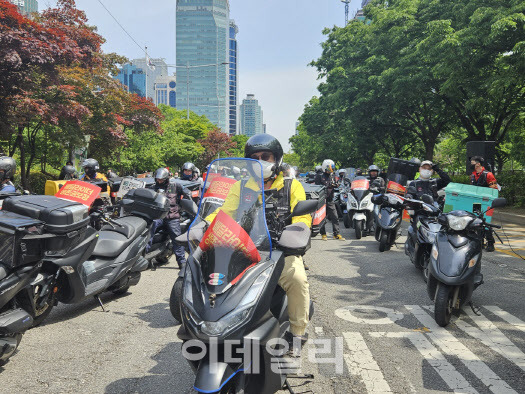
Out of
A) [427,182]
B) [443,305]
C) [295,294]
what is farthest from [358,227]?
[295,294]

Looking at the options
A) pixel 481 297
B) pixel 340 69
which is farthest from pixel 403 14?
pixel 481 297

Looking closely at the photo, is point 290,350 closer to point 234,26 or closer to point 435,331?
point 435,331

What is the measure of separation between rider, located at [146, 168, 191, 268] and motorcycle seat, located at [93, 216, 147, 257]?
1.55 meters

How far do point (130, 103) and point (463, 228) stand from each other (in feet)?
71.5

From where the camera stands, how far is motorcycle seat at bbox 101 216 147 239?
616cm

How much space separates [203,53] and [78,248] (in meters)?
150

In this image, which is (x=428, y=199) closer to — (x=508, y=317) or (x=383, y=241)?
(x=508, y=317)

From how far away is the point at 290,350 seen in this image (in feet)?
11.5

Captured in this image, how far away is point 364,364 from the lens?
4062 millimetres

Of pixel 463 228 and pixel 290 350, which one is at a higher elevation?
pixel 463 228

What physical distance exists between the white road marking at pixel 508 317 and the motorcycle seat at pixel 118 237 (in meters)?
4.49

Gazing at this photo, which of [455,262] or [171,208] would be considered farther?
[171,208]

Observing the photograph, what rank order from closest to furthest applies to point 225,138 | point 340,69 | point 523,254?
point 523,254 → point 340,69 → point 225,138

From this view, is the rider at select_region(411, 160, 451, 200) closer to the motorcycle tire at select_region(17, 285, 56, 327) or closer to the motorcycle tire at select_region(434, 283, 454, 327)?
the motorcycle tire at select_region(434, 283, 454, 327)
